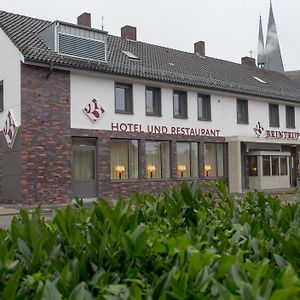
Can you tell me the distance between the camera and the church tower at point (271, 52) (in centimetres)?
6844

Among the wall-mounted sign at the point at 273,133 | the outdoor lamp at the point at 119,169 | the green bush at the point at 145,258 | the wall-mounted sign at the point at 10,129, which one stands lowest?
the green bush at the point at 145,258

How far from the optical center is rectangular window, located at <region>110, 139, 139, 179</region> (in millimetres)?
20422

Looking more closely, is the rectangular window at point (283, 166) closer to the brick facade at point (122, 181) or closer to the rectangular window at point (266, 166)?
the rectangular window at point (266, 166)

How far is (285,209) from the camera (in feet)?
10.5

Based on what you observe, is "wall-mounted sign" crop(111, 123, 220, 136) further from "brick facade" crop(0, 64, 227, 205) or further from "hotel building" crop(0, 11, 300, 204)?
"brick facade" crop(0, 64, 227, 205)

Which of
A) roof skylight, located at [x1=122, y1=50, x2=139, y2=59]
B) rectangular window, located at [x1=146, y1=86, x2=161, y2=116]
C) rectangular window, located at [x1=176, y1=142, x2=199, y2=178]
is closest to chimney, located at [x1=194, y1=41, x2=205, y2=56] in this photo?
roof skylight, located at [x1=122, y1=50, x2=139, y2=59]

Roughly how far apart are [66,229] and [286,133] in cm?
2741

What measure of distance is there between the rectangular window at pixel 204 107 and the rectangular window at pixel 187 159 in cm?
168

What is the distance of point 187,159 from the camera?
23188 mm

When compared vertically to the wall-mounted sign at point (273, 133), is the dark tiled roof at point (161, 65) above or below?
above

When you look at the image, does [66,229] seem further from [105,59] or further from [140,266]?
[105,59]

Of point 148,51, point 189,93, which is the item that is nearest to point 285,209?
point 189,93

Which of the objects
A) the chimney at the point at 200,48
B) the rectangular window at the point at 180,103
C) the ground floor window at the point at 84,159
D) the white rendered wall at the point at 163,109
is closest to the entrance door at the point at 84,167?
the ground floor window at the point at 84,159

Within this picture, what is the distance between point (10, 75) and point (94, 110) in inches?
145
